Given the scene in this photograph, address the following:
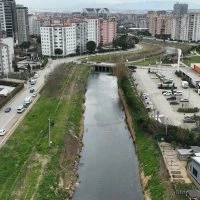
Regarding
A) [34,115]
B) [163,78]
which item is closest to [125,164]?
[34,115]

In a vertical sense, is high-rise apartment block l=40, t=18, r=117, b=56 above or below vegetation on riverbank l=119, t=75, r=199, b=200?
above

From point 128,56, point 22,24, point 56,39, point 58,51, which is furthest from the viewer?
point 22,24

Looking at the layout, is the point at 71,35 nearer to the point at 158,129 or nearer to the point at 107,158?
the point at 158,129

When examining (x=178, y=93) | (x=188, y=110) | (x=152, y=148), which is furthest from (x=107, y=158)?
(x=178, y=93)

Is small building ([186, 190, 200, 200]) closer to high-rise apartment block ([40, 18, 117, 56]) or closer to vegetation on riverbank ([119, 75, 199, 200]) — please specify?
vegetation on riverbank ([119, 75, 199, 200])

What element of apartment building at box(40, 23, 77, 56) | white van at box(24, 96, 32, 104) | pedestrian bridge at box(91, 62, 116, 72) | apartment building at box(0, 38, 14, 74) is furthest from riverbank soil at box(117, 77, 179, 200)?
apartment building at box(40, 23, 77, 56)

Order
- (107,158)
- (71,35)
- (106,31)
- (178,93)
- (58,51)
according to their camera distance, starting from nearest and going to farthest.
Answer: (107,158)
(178,93)
(58,51)
(71,35)
(106,31)
